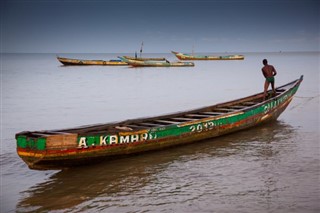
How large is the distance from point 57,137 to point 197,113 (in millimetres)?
5081

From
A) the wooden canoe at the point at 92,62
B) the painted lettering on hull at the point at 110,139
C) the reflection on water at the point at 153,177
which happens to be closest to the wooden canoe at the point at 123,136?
the painted lettering on hull at the point at 110,139

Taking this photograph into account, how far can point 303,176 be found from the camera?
7660 millimetres

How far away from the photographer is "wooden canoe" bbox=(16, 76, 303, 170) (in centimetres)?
732

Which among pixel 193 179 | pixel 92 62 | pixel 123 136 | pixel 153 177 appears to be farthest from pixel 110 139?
pixel 92 62

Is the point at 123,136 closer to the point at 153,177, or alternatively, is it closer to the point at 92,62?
the point at 153,177

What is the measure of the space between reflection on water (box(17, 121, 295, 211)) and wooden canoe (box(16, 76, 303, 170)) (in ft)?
0.80

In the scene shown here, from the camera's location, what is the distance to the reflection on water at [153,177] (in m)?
6.69

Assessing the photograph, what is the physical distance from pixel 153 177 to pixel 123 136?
112 cm

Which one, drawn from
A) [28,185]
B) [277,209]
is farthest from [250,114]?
[28,185]

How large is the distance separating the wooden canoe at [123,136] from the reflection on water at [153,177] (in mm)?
244

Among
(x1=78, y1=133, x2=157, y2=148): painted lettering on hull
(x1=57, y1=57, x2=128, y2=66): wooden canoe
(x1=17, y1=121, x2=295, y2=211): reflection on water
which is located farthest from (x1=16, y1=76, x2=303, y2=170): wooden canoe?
(x1=57, y1=57, x2=128, y2=66): wooden canoe

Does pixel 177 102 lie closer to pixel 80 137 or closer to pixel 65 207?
pixel 80 137

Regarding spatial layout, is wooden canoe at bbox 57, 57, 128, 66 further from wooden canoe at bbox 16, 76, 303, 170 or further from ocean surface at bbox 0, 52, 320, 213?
wooden canoe at bbox 16, 76, 303, 170

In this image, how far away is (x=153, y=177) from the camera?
788 cm
